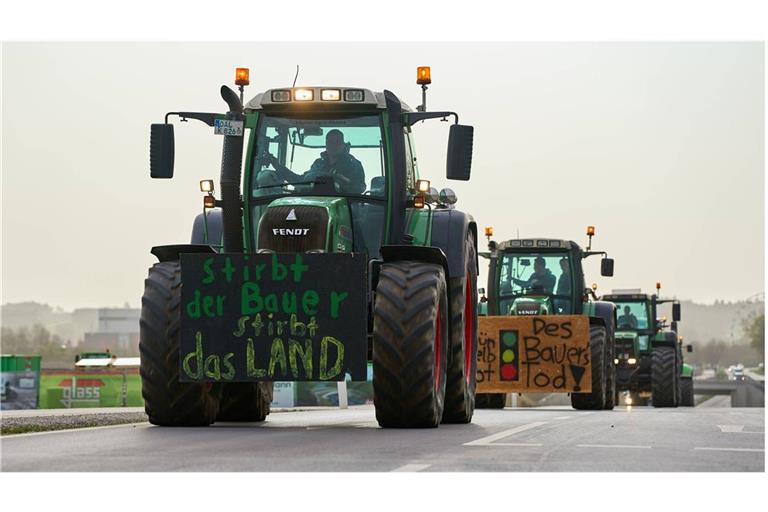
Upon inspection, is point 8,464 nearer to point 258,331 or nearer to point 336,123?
point 258,331

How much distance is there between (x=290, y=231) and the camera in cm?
1394

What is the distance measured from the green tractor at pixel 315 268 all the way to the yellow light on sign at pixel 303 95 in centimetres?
1

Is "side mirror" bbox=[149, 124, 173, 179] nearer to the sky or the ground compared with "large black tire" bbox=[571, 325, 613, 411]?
nearer to the sky

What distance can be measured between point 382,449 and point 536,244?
19.4m

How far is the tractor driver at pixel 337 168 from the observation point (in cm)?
1488

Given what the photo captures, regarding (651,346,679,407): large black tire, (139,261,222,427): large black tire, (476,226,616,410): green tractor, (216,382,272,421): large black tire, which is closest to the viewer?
(139,261,222,427): large black tire

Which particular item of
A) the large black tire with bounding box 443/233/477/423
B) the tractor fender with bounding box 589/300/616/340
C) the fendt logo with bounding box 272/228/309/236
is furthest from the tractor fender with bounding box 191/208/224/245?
the tractor fender with bounding box 589/300/616/340

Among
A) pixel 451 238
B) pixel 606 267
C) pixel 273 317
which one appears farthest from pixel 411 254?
pixel 606 267

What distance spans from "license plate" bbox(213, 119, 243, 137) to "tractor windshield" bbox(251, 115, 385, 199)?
1.77ft

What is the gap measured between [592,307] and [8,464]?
21638 millimetres

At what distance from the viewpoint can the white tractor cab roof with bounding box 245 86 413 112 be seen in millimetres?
14938

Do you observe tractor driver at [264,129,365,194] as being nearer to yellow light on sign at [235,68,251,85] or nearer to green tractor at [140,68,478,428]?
green tractor at [140,68,478,428]

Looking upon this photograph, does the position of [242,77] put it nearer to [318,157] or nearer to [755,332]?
[318,157]

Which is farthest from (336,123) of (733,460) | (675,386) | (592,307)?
(675,386)
